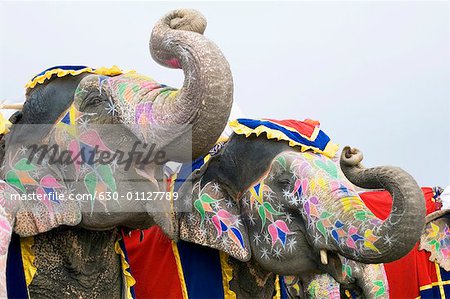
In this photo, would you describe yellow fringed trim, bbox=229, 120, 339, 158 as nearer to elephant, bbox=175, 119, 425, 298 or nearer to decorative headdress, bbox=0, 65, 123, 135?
elephant, bbox=175, 119, 425, 298

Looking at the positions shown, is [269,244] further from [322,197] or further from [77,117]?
[77,117]

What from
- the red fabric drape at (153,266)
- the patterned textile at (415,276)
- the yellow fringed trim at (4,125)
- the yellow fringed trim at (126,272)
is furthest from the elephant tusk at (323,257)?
the patterned textile at (415,276)

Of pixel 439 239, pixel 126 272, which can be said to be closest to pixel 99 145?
pixel 126 272

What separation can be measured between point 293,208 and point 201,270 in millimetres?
607

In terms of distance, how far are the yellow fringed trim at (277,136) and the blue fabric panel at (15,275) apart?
35.0 inches

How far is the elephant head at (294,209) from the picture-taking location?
2740mm

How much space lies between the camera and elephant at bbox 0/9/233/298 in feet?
8.39

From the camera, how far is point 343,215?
2.87 meters

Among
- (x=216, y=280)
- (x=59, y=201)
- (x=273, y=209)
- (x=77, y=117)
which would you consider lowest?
(x=216, y=280)

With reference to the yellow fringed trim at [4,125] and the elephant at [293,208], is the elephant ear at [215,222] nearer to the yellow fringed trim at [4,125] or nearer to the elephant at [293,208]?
the elephant at [293,208]

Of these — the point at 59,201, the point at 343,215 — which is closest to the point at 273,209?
the point at 343,215

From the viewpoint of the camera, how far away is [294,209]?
10.2 ft

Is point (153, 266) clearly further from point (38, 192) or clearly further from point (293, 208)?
point (38, 192)

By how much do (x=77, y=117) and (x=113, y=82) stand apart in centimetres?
17
